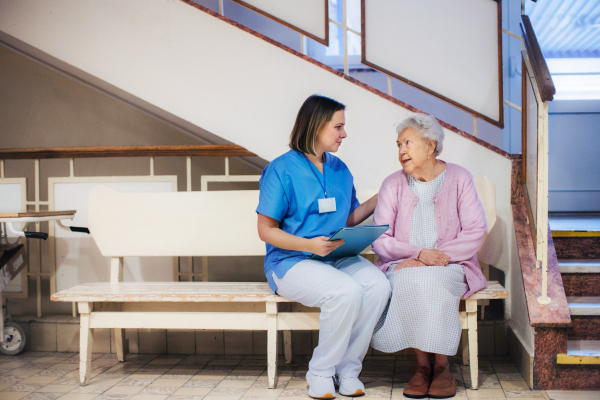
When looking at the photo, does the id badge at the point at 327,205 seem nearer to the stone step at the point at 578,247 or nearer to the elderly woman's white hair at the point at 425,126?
the elderly woman's white hair at the point at 425,126

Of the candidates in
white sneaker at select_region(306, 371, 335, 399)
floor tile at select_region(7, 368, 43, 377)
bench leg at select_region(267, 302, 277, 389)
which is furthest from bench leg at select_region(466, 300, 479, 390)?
floor tile at select_region(7, 368, 43, 377)

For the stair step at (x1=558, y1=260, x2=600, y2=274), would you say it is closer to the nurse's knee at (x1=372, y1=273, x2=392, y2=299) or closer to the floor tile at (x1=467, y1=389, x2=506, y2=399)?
the floor tile at (x1=467, y1=389, x2=506, y2=399)

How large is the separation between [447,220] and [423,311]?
43cm

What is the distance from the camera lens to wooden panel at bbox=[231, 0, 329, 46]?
268 centimetres

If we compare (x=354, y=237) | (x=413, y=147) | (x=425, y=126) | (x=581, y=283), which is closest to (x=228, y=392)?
(x=354, y=237)

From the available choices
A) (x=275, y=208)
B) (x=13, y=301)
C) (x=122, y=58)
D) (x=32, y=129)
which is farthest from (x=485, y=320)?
(x=32, y=129)

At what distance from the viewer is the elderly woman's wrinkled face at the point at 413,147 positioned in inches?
83.7

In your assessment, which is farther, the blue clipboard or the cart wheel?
the cart wheel

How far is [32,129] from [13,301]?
1273 mm

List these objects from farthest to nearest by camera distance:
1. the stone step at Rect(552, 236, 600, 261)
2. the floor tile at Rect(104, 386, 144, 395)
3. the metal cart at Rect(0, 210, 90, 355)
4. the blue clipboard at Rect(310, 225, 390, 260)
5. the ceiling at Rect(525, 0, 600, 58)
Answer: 1. the ceiling at Rect(525, 0, 600, 58)
2. the stone step at Rect(552, 236, 600, 261)
3. the metal cart at Rect(0, 210, 90, 355)
4. the floor tile at Rect(104, 386, 144, 395)
5. the blue clipboard at Rect(310, 225, 390, 260)

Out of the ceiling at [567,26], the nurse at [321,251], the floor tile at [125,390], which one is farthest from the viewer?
the ceiling at [567,26]

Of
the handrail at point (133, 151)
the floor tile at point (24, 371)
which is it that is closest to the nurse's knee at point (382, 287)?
the handrail at point (133, 151)

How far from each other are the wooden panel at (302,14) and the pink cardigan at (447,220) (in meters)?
0.98

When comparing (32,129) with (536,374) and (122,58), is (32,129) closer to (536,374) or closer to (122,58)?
(122,58)
